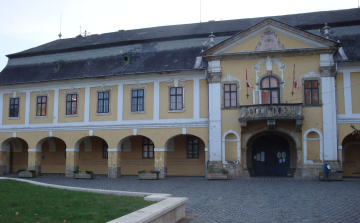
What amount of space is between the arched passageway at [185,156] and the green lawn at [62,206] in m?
14.9

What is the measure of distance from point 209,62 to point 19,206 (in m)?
16.2

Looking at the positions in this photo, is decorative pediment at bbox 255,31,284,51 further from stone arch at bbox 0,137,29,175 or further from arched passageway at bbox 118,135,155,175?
stone arch at bbox 0,137,29,175

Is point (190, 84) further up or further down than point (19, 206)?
further up

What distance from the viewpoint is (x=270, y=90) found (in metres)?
22.4

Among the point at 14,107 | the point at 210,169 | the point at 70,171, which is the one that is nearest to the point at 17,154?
the point at 14,107

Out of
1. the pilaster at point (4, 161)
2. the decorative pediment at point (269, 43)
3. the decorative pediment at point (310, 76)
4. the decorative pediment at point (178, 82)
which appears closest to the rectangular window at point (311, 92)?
the decorative pediment at point (310, 76)

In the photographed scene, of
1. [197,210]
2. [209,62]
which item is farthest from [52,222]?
[209,62]

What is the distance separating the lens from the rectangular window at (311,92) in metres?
21.8

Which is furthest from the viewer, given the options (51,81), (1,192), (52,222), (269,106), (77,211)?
(51,81)

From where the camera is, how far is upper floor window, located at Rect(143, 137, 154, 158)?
27.2 meters

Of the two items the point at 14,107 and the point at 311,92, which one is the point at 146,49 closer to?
the point at 14,107

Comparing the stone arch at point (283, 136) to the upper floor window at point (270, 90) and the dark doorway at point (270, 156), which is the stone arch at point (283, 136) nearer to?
the dark doorway at point (270, 156)

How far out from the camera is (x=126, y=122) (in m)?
25.3

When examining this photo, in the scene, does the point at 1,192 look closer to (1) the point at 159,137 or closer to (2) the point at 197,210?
(2) the point at 197,210
